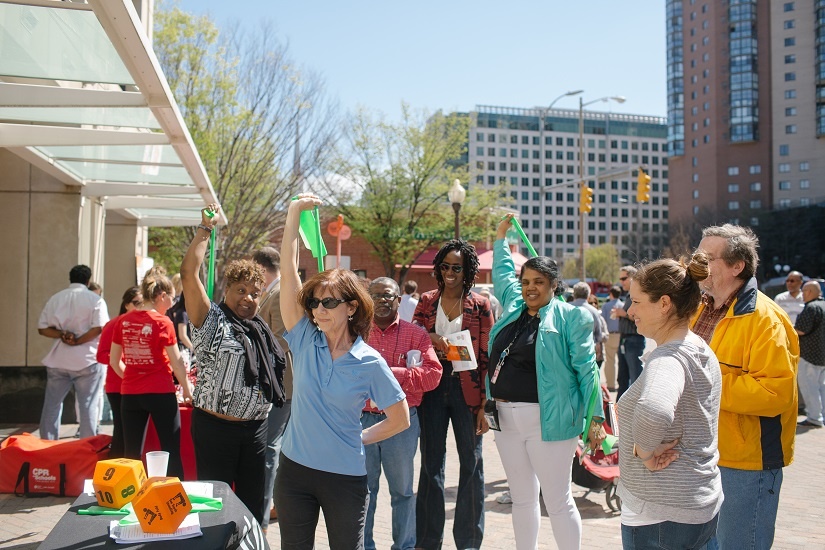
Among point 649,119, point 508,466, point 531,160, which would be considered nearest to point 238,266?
point 508,466

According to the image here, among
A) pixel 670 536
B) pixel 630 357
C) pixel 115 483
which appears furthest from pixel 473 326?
pixel 630 357

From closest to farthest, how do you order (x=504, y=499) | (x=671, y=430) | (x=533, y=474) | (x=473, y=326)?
(x=671, y=430), (x=533, y=474), (x=473, y=326), (x=504, y=499)

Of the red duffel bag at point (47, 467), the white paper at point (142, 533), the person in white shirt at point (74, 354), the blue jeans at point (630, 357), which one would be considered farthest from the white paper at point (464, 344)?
the blue jeans at point (630, 357)

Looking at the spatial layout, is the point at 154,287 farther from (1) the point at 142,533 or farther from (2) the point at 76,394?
(1) the point at 142,533

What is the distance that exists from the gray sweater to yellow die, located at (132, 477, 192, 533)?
1816mm

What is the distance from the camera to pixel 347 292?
349 centimetres

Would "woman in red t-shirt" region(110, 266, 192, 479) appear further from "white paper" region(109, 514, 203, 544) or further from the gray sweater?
the gray sweater

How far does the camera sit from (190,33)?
20.4 m

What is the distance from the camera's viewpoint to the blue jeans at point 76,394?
26.3 ft

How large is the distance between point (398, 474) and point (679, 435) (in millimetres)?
2242

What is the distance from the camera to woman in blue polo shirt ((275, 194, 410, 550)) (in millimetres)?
3355

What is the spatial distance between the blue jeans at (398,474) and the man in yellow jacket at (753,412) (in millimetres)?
1917

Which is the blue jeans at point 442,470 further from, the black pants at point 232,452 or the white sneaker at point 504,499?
the white sneaker at point 504,499

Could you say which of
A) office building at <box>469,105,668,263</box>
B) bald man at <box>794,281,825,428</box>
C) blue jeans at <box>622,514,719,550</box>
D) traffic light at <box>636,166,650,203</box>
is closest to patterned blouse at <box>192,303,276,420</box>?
blue jeans at <box>622,514,719,550</box>
